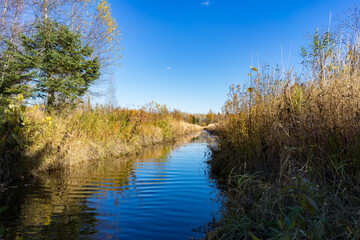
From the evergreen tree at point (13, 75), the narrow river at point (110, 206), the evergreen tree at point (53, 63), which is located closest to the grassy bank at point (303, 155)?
the narrow river at point (110, 206)

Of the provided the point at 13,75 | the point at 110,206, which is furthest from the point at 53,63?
the point at 110,206

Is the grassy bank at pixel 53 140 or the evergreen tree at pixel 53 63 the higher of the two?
the evergreen tree at pixel 53 63

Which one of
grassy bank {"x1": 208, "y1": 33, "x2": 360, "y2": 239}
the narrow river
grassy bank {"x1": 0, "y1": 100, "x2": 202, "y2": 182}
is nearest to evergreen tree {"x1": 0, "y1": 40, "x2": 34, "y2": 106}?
grassy bank {"x1": 0, "y1": 100, "x2": 202, "y2": 182}

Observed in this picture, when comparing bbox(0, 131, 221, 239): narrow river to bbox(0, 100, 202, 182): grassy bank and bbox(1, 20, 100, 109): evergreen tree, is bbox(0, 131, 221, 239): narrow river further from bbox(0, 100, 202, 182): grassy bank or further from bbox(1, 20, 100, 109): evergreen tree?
bbox(1, 20, 100, 109): evergreen tree

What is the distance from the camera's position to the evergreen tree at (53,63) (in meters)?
7.91

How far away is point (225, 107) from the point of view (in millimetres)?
6070

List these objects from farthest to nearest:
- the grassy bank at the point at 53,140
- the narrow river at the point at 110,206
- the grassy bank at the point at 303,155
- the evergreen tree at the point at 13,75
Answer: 1. the evergreen tree at the point at 13,75
2. the grassy bank at the point at 53,140
3. the narrow river at the point at 110,206
4. the grassy bank at the point at 303,155

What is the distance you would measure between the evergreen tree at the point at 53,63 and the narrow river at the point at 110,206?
4895 millimetres

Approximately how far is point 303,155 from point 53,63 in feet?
30.5

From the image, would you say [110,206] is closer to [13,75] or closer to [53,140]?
[53,140]

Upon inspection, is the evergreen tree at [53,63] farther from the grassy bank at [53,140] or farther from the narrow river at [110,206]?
the narrow river at [110,206]

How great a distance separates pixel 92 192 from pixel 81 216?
110 centimetres

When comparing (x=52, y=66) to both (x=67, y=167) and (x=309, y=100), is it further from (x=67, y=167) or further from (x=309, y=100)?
(x=309, y=100)

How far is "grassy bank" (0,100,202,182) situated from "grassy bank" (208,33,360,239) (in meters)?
4.33
